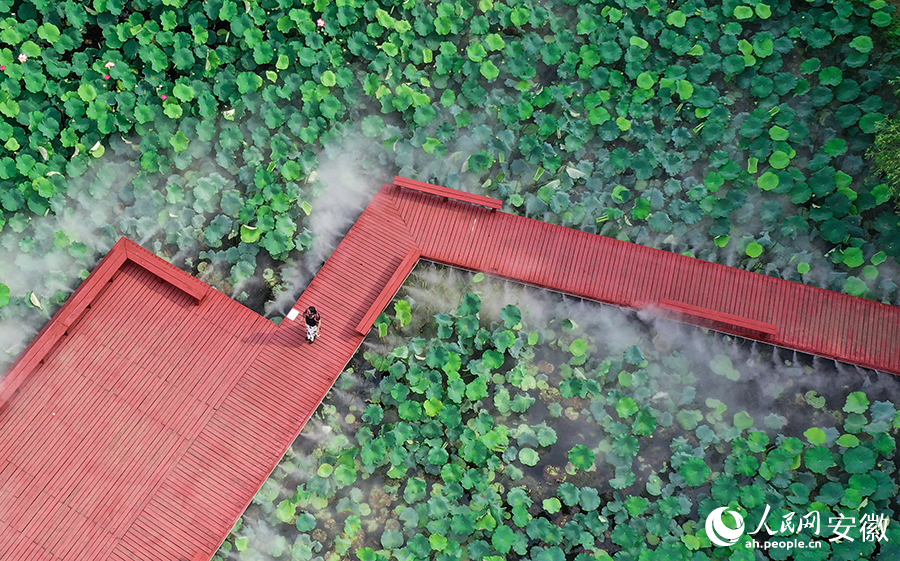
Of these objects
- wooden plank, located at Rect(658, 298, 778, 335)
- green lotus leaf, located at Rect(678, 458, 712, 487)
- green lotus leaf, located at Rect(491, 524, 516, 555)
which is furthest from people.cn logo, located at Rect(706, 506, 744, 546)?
green lotus leaf, located at Rect(491, 524, 516, 555)

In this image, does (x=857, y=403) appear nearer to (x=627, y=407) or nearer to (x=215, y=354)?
(x=627, y=407)

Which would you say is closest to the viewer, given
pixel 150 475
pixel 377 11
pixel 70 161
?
pixel 150 475

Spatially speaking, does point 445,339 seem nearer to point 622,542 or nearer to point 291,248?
point 291,248

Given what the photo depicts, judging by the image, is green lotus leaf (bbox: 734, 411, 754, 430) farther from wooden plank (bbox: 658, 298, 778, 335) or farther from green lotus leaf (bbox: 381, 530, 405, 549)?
green lotus leaf (bbox: 381, 530, 405, 549)

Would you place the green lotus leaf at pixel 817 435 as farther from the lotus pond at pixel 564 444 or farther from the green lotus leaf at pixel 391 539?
the green lotus leaf at pixel 391 539

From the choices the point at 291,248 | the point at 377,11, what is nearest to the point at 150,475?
the point at 291,248
